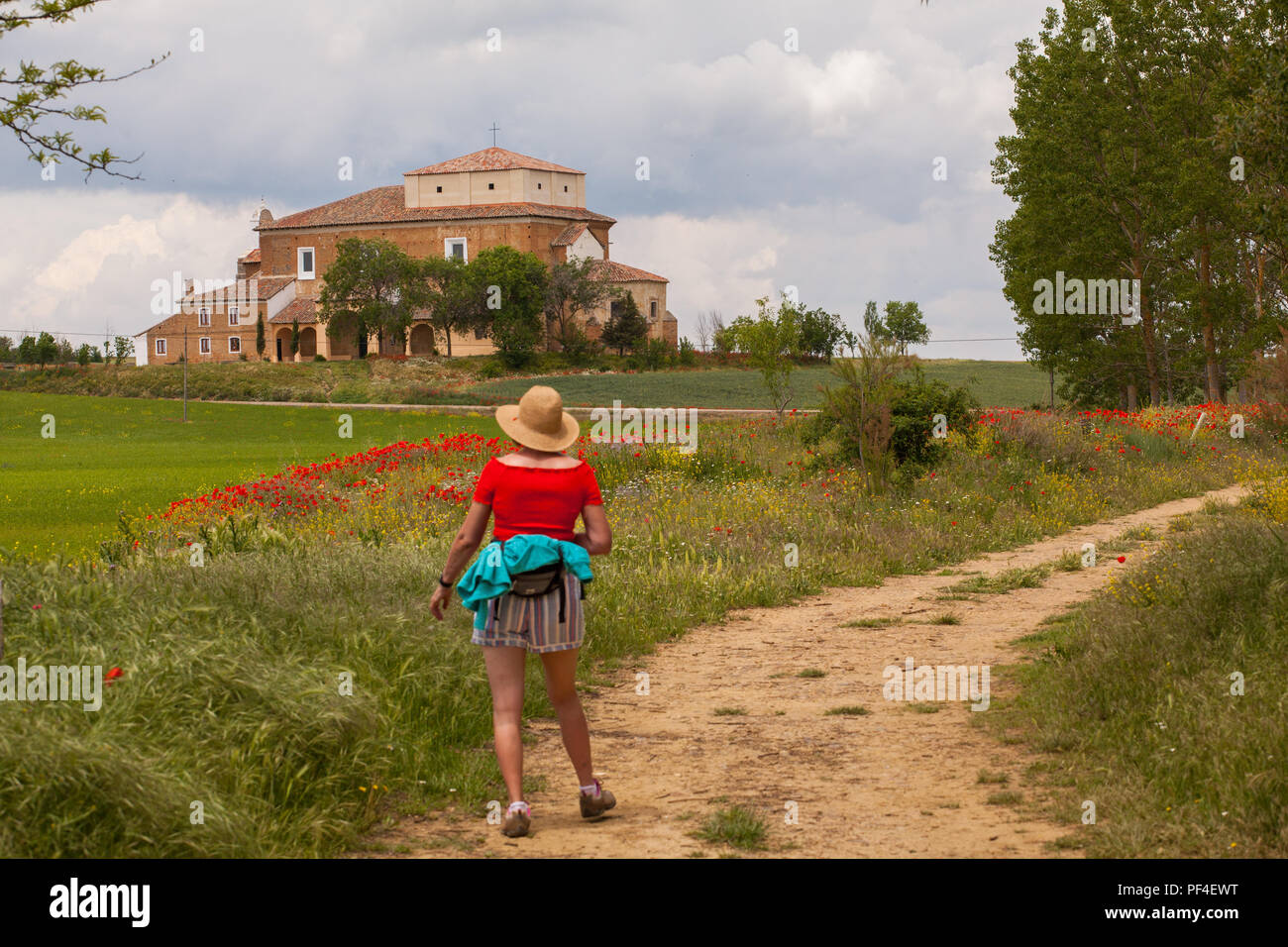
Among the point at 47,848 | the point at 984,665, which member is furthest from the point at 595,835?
the point at 984,665

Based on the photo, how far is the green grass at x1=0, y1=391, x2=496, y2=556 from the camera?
18109 mm

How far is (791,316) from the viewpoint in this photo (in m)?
31.0

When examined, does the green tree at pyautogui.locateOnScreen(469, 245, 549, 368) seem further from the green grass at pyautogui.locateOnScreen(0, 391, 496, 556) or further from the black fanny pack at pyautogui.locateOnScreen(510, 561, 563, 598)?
the black fanny pack at pyautogui.locateOnScreen(510, 561, 563, 598)

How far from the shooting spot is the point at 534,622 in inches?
225

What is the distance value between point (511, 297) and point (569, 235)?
9.48 metres

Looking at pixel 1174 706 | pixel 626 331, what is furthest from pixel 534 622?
pixel 626 331

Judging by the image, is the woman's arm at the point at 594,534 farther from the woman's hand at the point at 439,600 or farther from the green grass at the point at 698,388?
the green grass at the point at 698,388

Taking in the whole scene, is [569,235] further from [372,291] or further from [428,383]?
[428,383]

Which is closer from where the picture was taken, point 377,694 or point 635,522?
point 377,694

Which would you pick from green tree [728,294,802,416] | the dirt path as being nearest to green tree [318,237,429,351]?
green tree [728,294,802,416]

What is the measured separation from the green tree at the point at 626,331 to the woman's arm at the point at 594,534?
7394 centimetres

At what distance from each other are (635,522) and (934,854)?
9446 mm

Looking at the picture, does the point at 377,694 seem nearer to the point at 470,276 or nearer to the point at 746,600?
the point at 746,600

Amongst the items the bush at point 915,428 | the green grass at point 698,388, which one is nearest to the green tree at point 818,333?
the green grass at point 698,388
